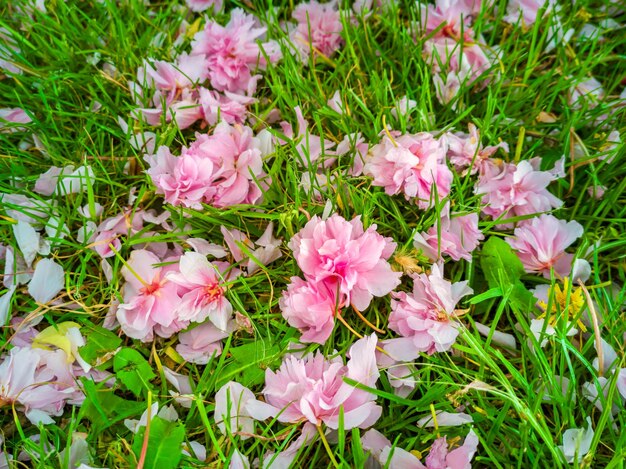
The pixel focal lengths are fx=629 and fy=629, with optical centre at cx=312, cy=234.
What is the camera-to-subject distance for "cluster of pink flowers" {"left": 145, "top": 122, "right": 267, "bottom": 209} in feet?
2.97

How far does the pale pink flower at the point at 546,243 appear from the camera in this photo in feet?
3.00

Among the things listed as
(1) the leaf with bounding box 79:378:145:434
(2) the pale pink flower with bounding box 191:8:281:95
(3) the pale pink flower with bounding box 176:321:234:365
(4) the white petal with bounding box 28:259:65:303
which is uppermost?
(2) the pale pink flower with bounding box 191:8:281:95

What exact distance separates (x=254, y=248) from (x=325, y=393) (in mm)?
259

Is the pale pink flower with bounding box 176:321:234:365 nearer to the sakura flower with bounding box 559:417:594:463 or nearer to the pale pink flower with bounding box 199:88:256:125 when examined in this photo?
the pale pink flower with bounding box 199:88:256:125

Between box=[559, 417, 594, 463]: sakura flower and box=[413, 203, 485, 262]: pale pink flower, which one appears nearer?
box=[559, 417, 594, 463]: sakura flower

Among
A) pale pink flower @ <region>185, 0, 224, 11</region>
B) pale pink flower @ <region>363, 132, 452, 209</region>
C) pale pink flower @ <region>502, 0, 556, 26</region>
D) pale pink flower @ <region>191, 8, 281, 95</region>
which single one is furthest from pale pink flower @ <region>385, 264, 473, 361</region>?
pale pink flower @ <region>185, 0, 224, 11</region>

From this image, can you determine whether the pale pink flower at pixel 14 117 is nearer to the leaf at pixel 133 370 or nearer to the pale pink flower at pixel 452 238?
Answer: the leaf at pixel 133 370

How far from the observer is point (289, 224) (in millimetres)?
875

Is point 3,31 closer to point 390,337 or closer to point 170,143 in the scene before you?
point 170,143

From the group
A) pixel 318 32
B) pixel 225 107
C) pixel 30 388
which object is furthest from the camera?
pixel 318 32

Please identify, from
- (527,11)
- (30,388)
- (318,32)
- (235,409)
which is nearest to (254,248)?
(235,409)

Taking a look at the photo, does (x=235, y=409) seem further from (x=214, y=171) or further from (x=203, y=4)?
(x=203, y=4)

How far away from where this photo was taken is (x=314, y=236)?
0.83m

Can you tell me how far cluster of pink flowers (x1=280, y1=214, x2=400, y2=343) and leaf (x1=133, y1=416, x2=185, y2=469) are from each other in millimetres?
200
